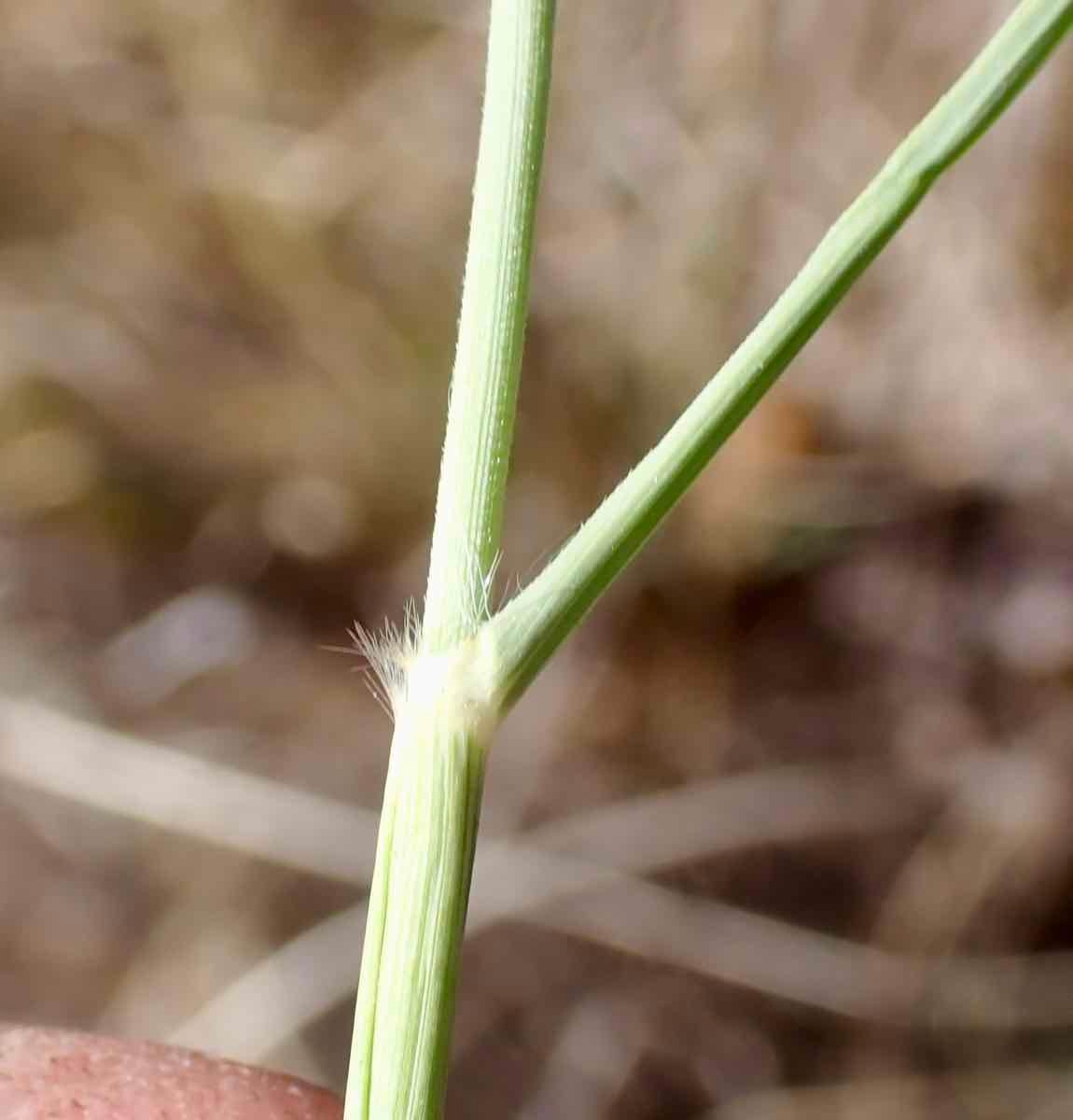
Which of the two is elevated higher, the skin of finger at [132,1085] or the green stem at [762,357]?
the green stem at [762,357]

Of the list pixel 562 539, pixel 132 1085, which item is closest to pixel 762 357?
pixel 132 1085

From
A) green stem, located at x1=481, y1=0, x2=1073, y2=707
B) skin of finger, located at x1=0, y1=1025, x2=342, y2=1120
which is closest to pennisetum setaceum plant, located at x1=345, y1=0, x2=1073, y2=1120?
green stem, located at x1=481, y1=0, x2=1073, y2=707

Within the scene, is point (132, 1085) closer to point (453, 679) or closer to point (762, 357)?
point (453, 679)

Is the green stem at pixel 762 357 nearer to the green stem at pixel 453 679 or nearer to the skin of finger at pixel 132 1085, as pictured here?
the green stem at pixel 453 679

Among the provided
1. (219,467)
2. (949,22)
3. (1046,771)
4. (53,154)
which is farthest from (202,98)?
(1046,771)

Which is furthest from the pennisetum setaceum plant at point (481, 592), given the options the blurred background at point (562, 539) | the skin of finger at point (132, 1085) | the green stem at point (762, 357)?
the blurred background at point (562, 539)

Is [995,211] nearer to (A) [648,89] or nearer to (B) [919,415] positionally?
(B) [919,415]
